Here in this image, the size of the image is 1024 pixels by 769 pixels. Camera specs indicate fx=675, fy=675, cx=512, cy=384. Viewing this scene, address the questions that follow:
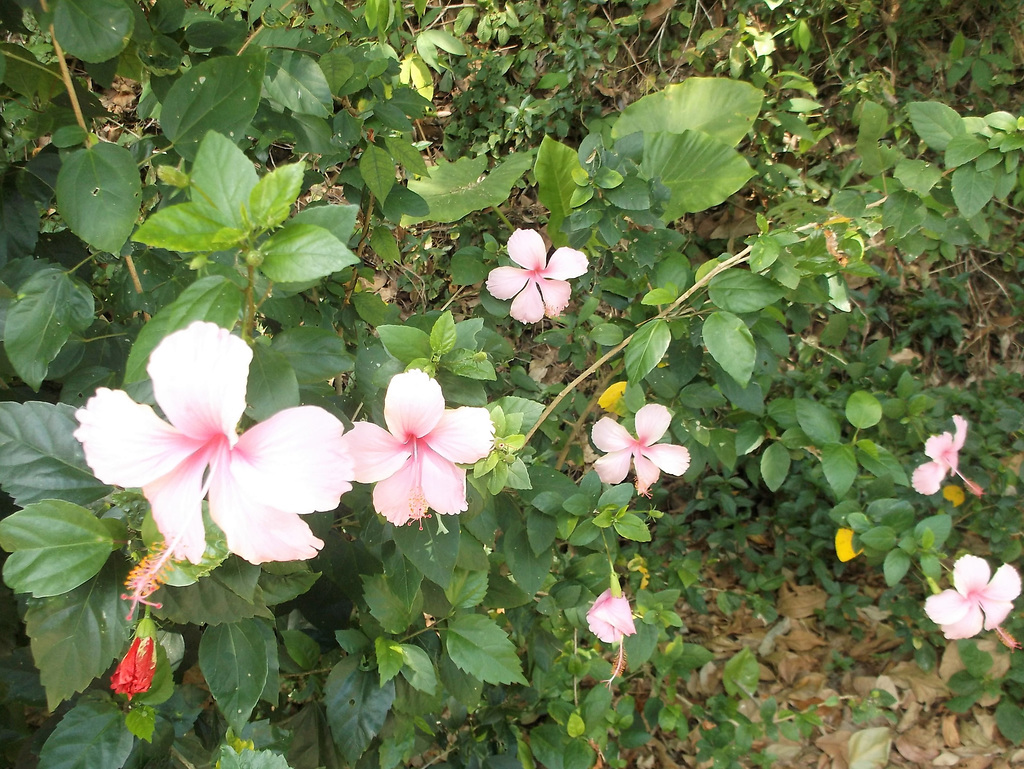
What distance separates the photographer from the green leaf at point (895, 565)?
1361 millimetres

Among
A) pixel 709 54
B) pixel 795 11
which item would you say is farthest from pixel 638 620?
pixel 795 11

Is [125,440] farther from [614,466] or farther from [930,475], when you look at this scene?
[930,475]

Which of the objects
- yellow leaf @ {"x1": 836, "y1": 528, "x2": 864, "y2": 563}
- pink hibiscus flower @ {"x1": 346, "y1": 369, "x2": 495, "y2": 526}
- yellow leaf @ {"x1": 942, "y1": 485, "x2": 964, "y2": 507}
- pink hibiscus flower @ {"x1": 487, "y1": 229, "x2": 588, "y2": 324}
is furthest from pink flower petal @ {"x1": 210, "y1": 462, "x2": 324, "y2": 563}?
yellow leaf @ {"x1": 942, "y1": 485, "x2": 964, "y2": 507}

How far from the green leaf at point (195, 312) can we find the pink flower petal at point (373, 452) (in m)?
0.18

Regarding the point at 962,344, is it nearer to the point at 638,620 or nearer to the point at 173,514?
the point at 638,620

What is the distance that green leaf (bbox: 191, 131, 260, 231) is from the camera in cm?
60

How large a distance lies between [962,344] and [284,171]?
2.46m

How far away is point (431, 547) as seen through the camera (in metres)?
0.84

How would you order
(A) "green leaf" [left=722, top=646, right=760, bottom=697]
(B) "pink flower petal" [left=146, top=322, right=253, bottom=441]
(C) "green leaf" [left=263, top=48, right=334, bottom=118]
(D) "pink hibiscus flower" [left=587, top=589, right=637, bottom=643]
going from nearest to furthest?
(B) "pink flower petal" [left=146, top=322, right=253, bottom=441], (C) "green leaf" [left=263, top=48, right=334, bottom=118], (D) "pink hibiscus flower" [left=587, top=589, right=637, bottom=643], (A) "green leaf" [left=722, top=646, right=760, bottom=697]

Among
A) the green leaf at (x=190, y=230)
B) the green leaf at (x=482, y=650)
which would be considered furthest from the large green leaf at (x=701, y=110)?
the green leaf at (x=190, y=230)

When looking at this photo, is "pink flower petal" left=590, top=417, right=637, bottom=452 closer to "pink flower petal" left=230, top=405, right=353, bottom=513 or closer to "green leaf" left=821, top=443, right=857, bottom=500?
"green leaf" left=821, top=443, right=857, bottom=500

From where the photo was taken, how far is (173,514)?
23.0 inches

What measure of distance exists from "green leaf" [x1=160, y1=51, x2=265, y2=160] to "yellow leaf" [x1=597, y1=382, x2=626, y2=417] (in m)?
0.87

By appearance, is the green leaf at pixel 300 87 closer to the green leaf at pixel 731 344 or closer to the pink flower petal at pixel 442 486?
the pink flower petal at pixel 442 486
